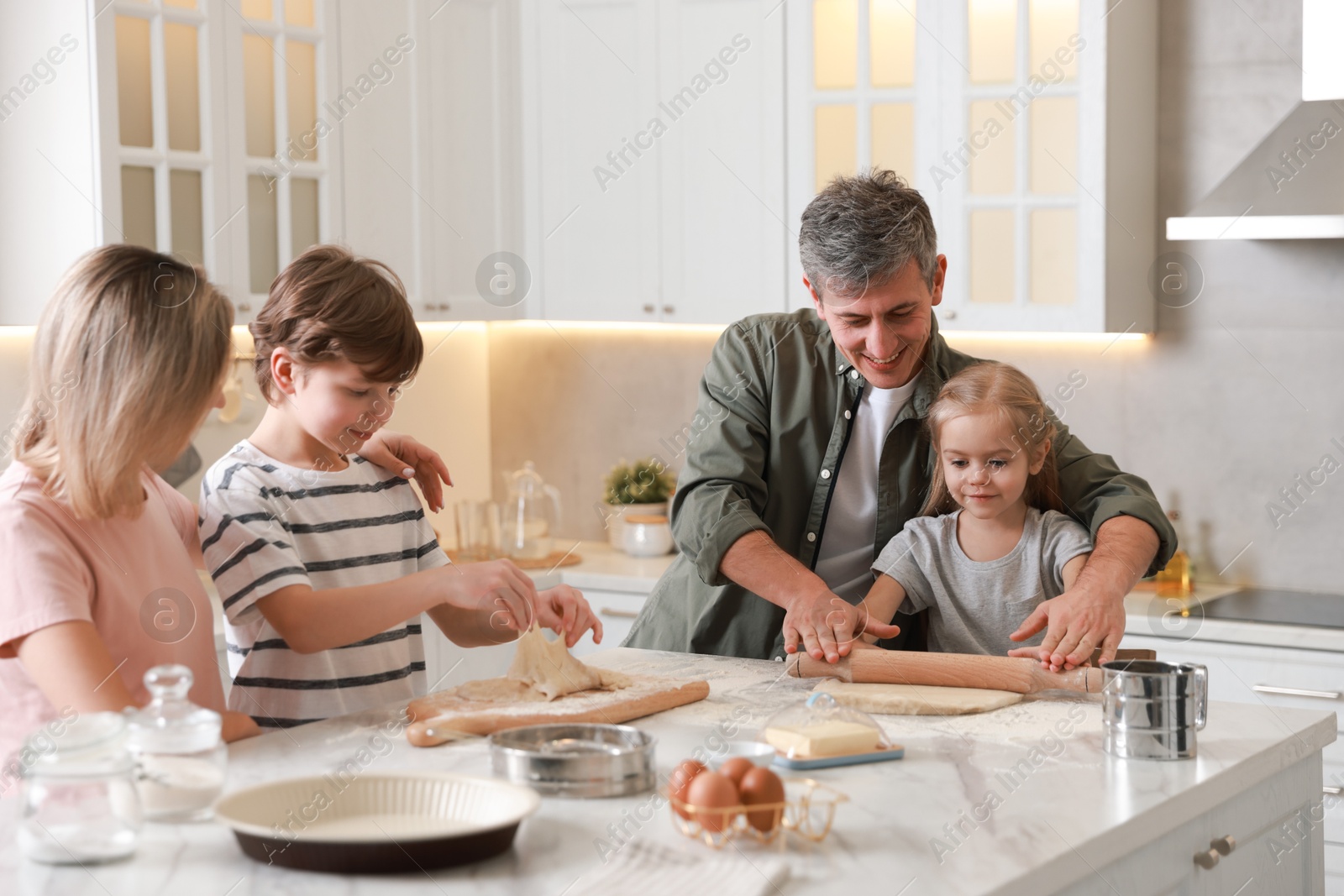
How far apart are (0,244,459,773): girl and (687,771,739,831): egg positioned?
55 centimetres

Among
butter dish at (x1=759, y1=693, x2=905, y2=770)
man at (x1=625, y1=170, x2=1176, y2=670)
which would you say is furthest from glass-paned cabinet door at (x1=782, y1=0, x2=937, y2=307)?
butter dish at (x1=759, y1=693, x2=905, y2=770)

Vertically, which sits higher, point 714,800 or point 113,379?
point 113,379

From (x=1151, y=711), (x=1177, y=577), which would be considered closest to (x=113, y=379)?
(x=1151, y=711)

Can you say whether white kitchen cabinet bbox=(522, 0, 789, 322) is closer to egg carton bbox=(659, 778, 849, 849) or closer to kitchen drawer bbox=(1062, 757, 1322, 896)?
kitchen drawer bbox=(1062, 757, 1322, 896)

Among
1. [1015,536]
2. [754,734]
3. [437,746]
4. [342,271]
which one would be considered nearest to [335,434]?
[342,271]

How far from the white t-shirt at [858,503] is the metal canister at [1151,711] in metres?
0.68

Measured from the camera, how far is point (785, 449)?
2125 millimetres

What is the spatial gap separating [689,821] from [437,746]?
373 millimetres

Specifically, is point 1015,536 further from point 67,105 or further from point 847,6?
point 67,105

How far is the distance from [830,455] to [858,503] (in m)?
0.08

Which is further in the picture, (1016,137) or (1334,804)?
(1016,137)

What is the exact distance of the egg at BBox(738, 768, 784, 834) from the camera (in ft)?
3.89

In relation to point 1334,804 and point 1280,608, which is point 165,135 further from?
point 1334,804

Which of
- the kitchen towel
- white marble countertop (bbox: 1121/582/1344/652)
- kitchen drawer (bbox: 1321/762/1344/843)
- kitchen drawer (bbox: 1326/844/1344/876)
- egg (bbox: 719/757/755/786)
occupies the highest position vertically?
egg (bbox: 719/757/755/786)
